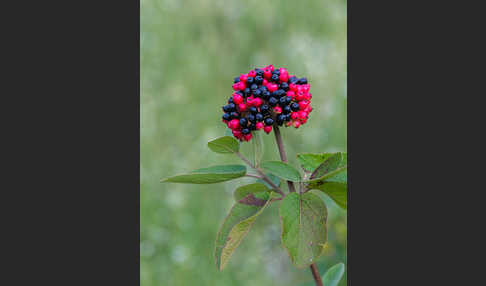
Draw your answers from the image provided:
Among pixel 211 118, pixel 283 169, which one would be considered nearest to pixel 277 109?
pixel 283 169

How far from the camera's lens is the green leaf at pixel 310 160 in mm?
1076

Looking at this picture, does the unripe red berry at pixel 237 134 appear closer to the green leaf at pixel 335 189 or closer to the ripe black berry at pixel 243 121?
the ripe black berry at pixel 243 121

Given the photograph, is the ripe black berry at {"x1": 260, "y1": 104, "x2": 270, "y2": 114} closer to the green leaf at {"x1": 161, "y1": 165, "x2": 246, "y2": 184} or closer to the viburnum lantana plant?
the viburnum lantana plant

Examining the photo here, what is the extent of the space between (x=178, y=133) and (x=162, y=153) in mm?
281

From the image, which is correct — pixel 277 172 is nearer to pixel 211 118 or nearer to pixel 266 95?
pixel 266 95

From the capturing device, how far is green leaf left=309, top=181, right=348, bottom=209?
1.06 m

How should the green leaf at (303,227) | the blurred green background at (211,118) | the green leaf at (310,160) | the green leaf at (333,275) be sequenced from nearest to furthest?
1. the green leaf at (303,227)
2. the green leaf at (310,160)
3. the green leaf at (333,275)
4. the blurred green background at (211,118)

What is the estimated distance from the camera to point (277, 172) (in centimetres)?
102

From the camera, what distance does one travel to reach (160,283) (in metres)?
2.29

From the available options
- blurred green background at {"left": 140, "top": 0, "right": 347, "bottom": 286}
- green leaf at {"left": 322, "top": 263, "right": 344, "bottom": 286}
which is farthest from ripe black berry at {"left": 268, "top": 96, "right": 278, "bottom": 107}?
blurred green background at {"left": 140, "top": 0, "right": 347, "bottom": 286}

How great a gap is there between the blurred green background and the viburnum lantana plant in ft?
3.73

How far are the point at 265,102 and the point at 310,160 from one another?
171 mm

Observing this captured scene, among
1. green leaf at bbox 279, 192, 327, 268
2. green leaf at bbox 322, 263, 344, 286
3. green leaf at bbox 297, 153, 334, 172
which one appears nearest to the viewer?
green leaf at bbox 279, 192, 327, 268

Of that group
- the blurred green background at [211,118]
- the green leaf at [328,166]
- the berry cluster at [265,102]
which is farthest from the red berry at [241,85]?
the blurred green background at [211,118]
